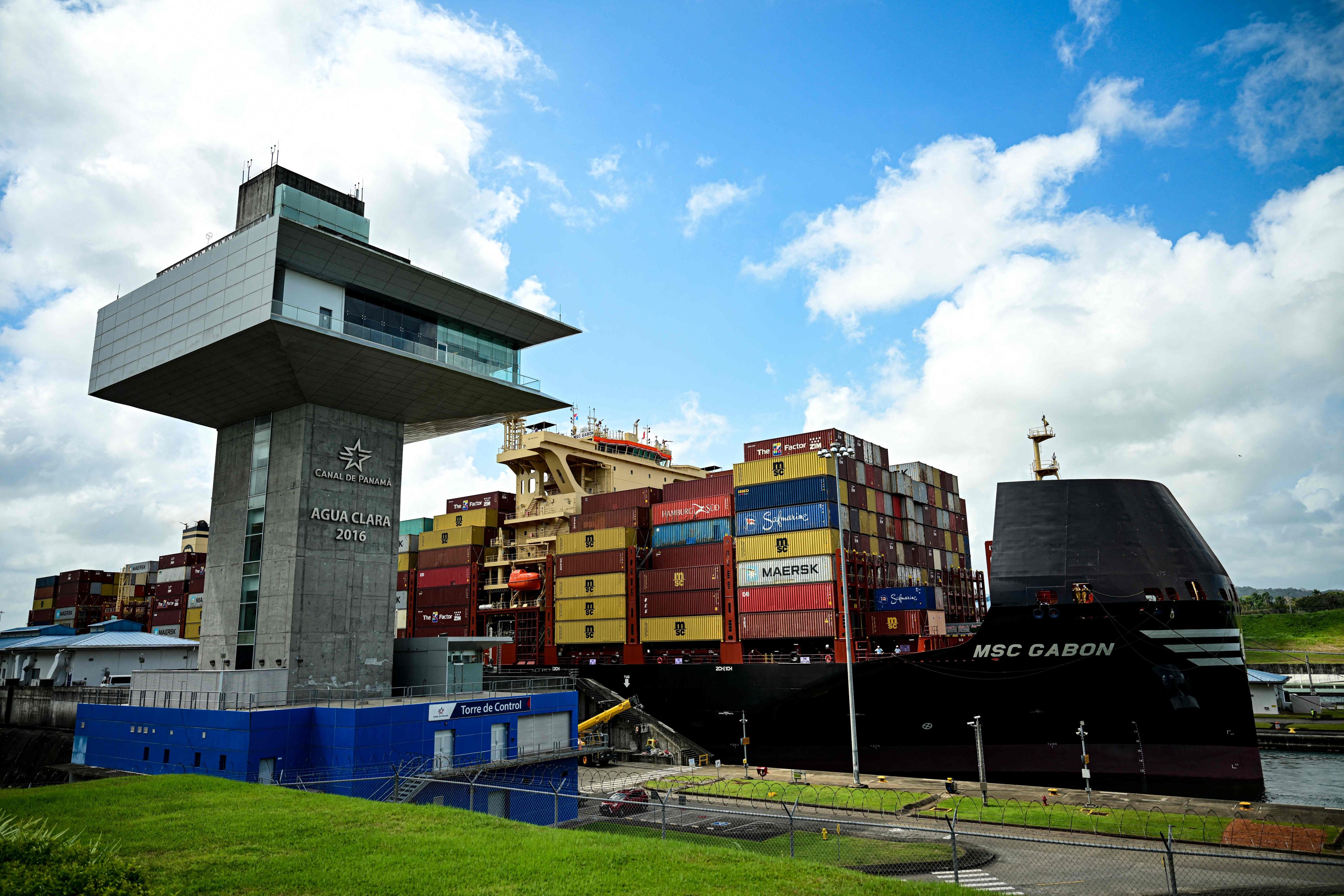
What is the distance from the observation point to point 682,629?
45844 millimetres

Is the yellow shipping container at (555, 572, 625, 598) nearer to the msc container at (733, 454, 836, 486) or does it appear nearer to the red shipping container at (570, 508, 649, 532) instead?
the red shipping container at (570, 508, 649, 532)

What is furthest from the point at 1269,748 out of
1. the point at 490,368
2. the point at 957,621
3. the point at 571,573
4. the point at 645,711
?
the point at 490,368

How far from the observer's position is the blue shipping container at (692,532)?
46000 mm

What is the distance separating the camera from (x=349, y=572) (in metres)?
34.1

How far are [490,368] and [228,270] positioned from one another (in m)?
11.6

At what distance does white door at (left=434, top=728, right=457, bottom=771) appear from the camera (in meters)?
29.1

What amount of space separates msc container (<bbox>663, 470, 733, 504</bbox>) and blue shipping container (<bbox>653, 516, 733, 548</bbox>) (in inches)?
61.6

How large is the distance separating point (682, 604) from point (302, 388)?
23920 mm


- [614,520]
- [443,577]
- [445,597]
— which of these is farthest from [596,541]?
[443,577]

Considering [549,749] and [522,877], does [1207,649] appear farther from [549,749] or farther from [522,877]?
[522,877]

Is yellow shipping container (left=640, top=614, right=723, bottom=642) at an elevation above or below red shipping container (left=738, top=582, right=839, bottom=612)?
below

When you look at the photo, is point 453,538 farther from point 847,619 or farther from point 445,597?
point 847,619

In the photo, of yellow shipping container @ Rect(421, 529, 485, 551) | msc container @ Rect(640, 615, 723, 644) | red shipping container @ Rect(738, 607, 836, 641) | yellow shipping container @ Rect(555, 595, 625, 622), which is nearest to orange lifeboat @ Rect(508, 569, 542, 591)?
yellow shipping container @ Rect(555, 595, 625, 622)

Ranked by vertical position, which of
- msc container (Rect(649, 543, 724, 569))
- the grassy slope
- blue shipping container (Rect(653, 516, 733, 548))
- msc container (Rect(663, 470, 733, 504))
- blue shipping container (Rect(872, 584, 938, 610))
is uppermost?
msc container (Rect(663, 470, 733, 504))
